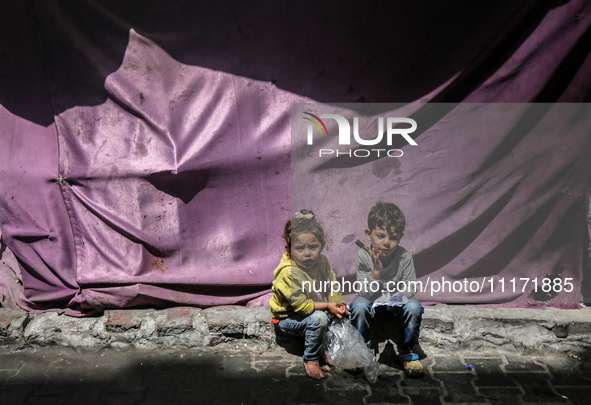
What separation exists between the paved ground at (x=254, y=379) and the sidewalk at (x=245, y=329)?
71 mm

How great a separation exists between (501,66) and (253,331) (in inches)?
109

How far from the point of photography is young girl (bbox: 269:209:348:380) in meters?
→ 3.66

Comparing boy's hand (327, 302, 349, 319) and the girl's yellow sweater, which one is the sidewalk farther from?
boy's hand (327, 302, 349, 319)

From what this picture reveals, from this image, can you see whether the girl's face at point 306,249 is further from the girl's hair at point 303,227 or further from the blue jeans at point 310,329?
the blue jeans at point 310,329

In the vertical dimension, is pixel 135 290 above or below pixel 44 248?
below

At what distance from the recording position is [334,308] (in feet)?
12.0

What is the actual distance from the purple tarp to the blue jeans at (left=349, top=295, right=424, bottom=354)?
0.51 m

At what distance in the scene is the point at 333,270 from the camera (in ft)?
13.7

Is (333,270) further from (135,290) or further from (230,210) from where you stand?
(135,290)

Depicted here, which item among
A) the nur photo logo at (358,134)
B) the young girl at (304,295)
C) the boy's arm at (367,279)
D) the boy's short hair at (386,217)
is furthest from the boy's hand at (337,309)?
the nur photo logo at (358,134)

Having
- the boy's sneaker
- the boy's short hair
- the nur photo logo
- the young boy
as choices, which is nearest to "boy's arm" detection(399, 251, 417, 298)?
the young boy

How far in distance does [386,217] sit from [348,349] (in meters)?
1.02

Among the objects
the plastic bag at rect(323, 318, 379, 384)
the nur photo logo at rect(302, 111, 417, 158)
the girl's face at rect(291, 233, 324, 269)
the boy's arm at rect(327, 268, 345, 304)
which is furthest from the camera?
the nur photo logo at rect(302, 111, 417, 158)

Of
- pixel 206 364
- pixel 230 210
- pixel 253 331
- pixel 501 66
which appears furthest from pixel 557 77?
pixel 206 364
